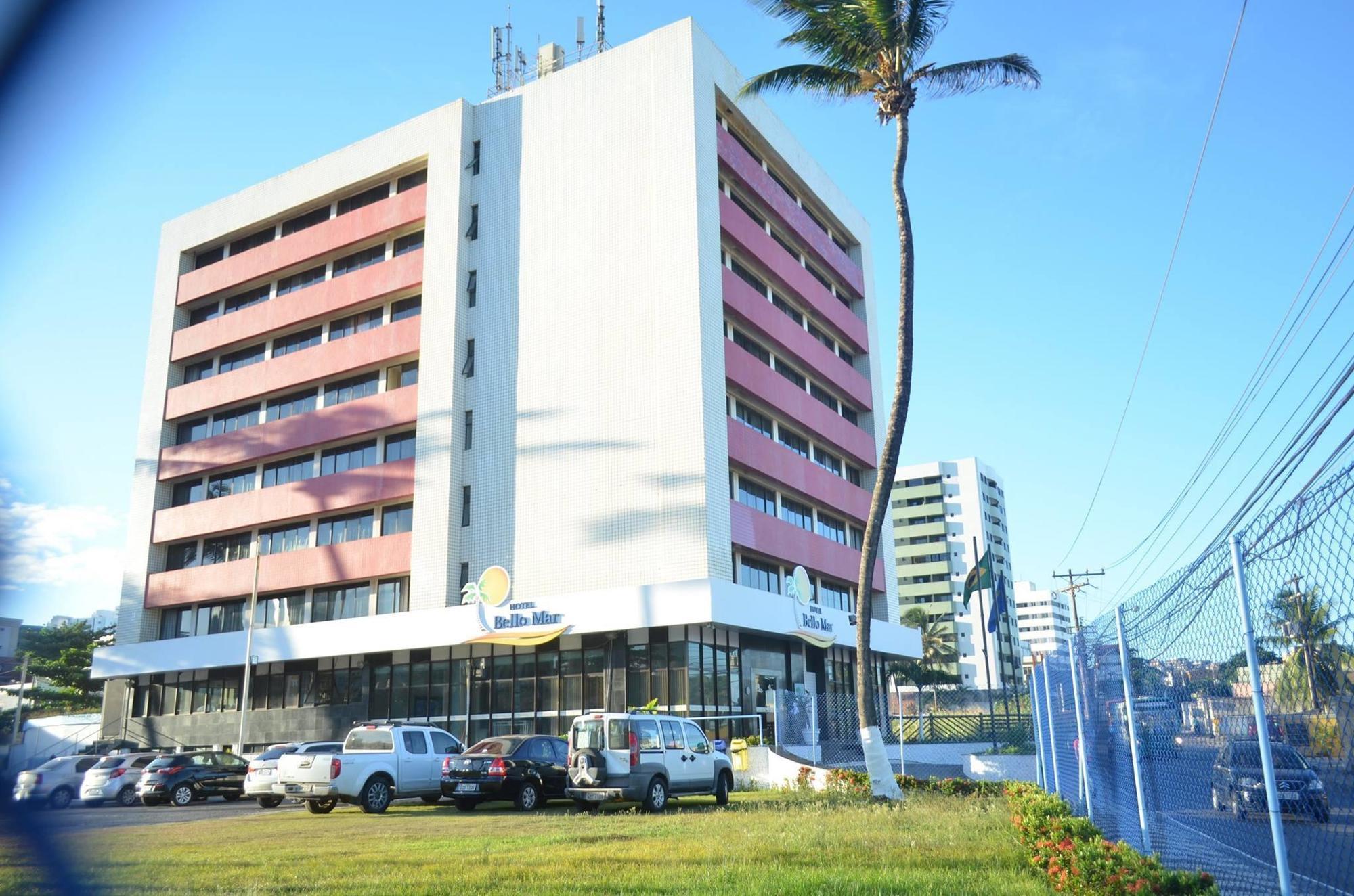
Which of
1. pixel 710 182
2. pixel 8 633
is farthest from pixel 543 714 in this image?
pixel 8 633

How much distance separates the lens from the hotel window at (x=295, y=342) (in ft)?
162

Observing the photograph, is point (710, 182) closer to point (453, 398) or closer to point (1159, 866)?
point (453, 398)

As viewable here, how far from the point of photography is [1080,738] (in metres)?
15.4

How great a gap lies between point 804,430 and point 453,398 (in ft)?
52.6

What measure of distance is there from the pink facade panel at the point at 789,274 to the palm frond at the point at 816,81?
15.8 m

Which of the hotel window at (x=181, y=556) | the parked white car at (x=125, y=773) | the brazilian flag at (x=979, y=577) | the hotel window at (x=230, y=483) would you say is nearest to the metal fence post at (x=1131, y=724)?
the parked white car at (x=125, y=773)

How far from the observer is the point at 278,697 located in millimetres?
45344

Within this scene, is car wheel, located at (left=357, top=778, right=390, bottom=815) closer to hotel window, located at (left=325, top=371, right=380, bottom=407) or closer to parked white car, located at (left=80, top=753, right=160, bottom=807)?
parked white car, located at (left=80, top=753, right=160, bottom=807)

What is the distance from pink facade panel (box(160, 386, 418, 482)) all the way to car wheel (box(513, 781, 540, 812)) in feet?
75.1

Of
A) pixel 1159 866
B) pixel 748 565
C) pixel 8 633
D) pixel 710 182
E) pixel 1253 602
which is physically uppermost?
pixel 710 182

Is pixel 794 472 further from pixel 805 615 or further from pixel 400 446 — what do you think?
pixel 400 446

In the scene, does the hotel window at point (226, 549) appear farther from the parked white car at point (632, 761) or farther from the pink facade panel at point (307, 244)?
the parked white car at point (632, 761)

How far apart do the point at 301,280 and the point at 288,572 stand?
1480cm

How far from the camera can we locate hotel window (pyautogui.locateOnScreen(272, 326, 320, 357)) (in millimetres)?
49438
